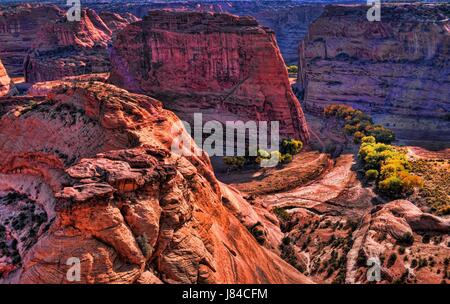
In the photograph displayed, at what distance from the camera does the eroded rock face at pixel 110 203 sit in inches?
869

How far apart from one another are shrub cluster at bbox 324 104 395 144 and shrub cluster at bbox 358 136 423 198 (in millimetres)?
5421

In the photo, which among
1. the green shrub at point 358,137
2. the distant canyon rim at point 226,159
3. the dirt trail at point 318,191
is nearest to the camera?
the distant canyon rim at point 226,159

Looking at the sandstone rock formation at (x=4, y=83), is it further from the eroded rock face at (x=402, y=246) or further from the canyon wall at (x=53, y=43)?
the eroded rock face at (x=402, y=246)

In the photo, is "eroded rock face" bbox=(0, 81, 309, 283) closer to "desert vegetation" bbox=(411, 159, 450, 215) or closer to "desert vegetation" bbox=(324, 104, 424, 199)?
"desert vegetation" bbox=(411, 159, 450, 215)

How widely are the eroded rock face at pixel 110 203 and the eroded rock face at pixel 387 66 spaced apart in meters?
70.0

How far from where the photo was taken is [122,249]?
22.4 m

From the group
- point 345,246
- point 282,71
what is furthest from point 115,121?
point 282,71

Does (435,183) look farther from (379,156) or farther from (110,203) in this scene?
(110,203)

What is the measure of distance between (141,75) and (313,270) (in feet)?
180

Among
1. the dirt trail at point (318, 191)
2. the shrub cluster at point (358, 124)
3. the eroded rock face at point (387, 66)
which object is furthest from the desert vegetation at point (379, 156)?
the eroded rock face at point (387, 66)

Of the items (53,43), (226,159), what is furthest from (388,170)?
(53,43)

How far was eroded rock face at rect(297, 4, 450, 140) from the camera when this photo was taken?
3927 inches

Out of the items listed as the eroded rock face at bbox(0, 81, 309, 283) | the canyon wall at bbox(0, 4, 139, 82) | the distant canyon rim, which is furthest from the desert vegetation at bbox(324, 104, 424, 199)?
the canyon wall at bbox(0, 4, 139, 82)
